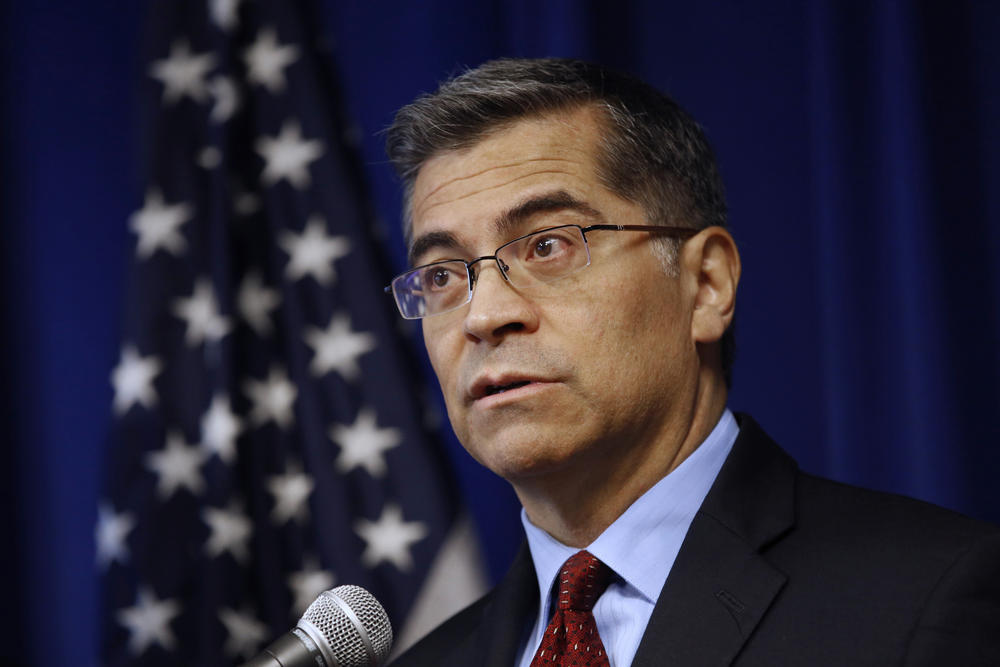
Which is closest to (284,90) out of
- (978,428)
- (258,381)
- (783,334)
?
(258,381)

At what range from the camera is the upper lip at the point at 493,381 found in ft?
5.59

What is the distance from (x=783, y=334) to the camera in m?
2.68

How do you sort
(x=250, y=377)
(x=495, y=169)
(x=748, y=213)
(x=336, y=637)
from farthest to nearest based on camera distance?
(x=250, y=377) < (x=748, y=213) < (x=495, y=169) < (x=336, y=637)

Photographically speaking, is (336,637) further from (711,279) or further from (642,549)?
(711,279)

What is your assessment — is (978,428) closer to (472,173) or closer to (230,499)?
(472,173)

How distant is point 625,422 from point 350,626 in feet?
2.02

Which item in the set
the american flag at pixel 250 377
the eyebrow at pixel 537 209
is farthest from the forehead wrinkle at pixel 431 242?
the american flag at pixel 250 377

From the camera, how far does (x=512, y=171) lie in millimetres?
1879

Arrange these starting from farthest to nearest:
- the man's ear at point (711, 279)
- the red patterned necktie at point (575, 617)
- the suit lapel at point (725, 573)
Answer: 1. the man's ear at point (711, 279)
2. the red patterned necktie at point (575, 617)
3. the suit lapel at point (725, 573)

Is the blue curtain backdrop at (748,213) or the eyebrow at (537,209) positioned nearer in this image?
the eyebrow at (537,209)

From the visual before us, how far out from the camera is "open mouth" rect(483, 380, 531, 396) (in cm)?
172

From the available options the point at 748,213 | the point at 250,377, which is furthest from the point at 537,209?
the point at 250,377

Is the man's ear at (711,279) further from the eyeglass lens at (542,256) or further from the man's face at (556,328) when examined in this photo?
the eyeglass lens at (542,256)

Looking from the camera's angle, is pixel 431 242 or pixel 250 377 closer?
pixel 431 242
